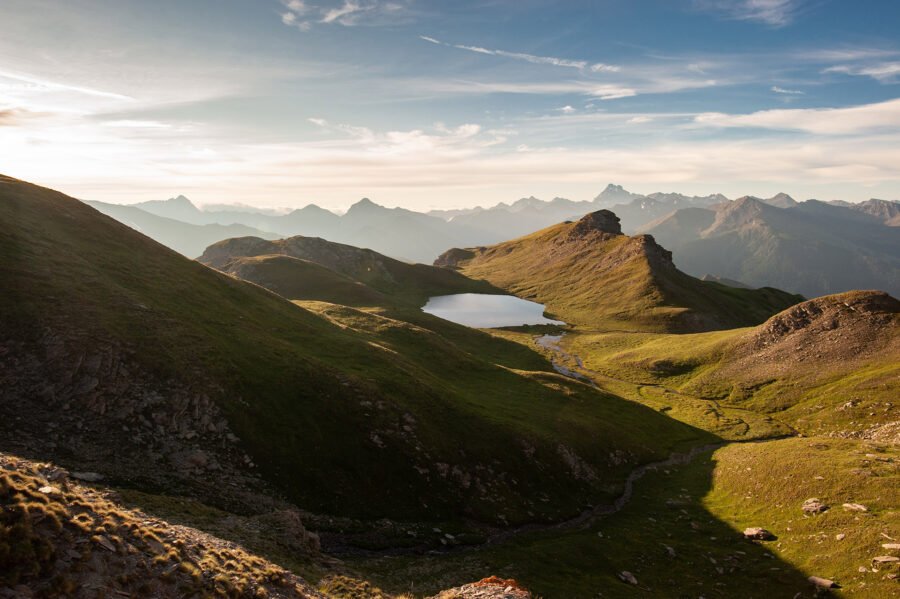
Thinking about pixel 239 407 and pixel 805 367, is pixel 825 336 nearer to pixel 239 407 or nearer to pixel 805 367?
pixel 805 367

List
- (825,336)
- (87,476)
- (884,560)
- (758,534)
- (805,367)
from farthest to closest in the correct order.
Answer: (825,336) < (805,367) < (758,534) < (884,560) < (87,476)

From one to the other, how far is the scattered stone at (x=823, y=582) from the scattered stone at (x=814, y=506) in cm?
1172

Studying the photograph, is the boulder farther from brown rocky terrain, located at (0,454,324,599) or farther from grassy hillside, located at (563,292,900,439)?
grassy hillside, located at (563,292,900,439)

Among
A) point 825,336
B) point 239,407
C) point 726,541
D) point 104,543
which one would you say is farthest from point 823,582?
point 825,336

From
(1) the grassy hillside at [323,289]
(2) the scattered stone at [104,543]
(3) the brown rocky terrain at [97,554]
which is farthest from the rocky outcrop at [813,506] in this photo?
(1) the grassy hillside at [323,289]

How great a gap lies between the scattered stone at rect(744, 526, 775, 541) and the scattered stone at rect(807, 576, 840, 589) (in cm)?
839

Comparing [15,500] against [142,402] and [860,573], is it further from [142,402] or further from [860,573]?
[860,573]

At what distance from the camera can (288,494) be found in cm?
3919

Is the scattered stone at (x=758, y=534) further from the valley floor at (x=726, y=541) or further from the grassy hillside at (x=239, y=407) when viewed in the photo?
the grassy hillside at (x=239, y=407)

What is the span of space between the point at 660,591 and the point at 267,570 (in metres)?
29.2

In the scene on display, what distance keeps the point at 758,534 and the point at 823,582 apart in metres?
9.91

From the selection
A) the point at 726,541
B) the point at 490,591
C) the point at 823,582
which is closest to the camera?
the point at 490,591

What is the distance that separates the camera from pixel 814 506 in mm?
43188

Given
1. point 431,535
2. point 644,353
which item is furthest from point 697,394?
point 431,535
